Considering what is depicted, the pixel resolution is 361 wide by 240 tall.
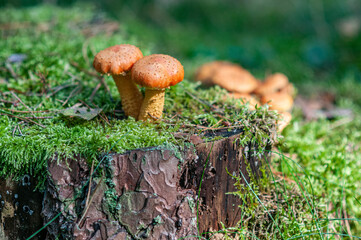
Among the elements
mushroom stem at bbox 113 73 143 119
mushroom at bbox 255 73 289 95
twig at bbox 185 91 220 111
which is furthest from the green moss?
mushroom at bbox 255 73 289 95

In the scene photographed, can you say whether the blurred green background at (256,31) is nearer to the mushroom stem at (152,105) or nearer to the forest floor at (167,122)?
the forest floor at (167,122)

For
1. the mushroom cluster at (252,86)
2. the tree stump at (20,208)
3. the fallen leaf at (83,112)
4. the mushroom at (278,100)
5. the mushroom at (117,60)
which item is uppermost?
the mushroom cluster at (252,86)

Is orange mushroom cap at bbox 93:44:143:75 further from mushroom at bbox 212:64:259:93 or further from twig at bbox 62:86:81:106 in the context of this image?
mushroom at bbox 212:64:259:93

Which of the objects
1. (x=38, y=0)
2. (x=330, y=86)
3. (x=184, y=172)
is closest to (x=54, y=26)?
(x=184, y=172)

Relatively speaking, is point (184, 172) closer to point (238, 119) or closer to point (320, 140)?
point (238, 119)

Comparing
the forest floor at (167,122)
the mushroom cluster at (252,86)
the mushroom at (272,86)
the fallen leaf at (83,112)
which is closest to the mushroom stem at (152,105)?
the forest floor at (167,122)
